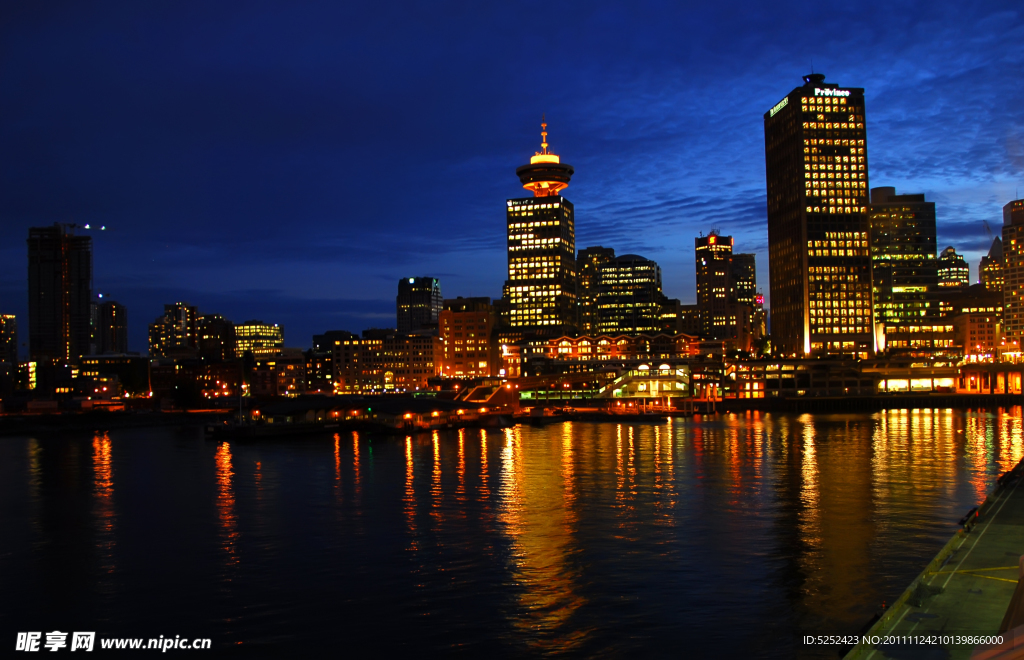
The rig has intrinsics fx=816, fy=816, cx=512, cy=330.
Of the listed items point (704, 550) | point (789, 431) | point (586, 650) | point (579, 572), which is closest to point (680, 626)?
point (586, 650)

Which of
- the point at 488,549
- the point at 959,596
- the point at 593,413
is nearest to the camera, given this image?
the point at 959,596

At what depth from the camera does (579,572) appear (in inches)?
1137

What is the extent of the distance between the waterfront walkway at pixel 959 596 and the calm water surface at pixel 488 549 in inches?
95.9

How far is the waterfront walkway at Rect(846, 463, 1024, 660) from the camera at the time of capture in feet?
54.1

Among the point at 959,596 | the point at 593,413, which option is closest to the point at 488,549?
the point at 959,596

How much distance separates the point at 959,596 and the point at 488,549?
59.0 feet

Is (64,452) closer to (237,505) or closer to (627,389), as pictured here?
(237,505)

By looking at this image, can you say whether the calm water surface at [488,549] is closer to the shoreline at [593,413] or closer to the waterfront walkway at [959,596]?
the waterfront walkway at [959,596]

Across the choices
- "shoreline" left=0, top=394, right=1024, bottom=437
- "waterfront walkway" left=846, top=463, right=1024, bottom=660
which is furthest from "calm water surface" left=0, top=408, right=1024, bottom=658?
"shoreline" left=0, top=394, right=1024, bottom=437

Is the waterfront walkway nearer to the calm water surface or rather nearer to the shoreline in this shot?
the calm water surface

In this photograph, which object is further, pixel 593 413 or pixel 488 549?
pixel 593 413

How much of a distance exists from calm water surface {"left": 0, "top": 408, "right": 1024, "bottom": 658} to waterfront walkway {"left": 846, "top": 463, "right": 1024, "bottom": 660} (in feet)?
7.99

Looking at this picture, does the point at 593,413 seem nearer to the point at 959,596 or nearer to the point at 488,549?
the point at 488,549

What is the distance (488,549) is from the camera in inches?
1296
